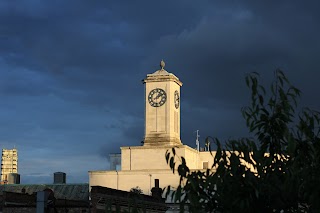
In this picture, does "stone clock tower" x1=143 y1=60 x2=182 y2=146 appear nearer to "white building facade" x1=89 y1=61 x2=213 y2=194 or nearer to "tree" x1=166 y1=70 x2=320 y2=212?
"white building facade" x1=89 y1=61 x2=213 y2=194

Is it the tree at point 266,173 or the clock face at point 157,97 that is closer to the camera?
the tree at point 266,173

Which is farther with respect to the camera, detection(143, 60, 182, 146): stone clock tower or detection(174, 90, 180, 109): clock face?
detection(174, 90, 180, 109): clock face

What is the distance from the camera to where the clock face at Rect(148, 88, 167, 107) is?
9156 centimetres

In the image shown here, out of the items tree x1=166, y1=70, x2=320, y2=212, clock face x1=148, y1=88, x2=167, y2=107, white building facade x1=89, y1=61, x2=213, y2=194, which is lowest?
tree x1=166, y1=70, x2=320, y2=212

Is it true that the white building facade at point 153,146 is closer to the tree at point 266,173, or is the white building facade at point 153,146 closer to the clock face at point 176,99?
the clock face at point 176,99

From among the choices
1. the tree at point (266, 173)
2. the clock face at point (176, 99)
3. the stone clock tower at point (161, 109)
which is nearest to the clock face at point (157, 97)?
the stone clock tower at point (161, 109)

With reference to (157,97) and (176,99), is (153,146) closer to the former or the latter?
(157,97)

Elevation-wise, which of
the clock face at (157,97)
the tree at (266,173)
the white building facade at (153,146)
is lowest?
the tree at (266,173)

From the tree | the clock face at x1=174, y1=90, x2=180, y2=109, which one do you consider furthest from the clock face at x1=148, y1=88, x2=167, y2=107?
the tree

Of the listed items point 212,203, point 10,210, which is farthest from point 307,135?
point 10,210

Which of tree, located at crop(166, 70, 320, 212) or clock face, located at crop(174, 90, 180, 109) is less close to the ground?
clock face, located at crop(174, 90, 180, 109)

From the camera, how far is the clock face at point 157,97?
9156 centimetres

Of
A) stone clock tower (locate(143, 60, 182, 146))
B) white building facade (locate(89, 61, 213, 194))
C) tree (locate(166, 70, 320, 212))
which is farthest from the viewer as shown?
stone clock tower (locate(143, 60, 182, 146))

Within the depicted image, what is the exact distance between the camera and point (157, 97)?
91.8m
